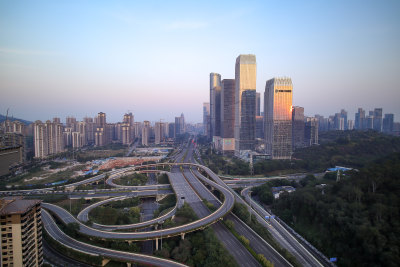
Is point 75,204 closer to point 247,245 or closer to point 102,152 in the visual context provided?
point 247,245

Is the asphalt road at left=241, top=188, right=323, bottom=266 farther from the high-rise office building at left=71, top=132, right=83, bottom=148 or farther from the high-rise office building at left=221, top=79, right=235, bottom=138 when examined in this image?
the high-rise office building at left=71, top=132, right=83, bottom=148

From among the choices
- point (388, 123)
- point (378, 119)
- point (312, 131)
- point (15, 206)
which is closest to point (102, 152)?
point (312, 131)

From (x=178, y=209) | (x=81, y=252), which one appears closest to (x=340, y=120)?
(x=178, y=209)

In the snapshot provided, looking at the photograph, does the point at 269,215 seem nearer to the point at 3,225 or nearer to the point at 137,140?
the point at 3,225

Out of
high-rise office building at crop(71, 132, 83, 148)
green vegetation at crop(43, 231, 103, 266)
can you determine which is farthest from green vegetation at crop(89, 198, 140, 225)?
high-rise office building at crop(71, 132, 83, 148)

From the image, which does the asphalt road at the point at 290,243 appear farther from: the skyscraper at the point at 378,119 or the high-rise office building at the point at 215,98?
the skyscraper at the point at 378,119

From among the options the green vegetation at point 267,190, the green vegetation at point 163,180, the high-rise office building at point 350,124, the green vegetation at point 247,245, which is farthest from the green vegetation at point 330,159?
the high-rise office building at point 350,124

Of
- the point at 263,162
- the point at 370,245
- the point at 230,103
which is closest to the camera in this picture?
the point at 370,245
